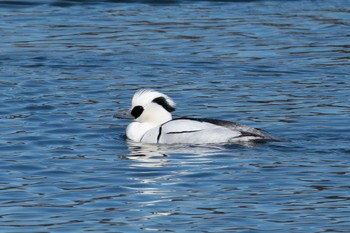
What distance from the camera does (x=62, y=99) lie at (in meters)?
17.7

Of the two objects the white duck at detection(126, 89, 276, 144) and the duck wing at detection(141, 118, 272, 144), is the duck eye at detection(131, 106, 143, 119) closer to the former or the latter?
the white duck at detection(126, 89, 276, 144)

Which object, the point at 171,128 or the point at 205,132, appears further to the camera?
the point at 171,128

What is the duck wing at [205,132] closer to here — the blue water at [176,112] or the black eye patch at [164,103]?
the blue water at [176,112]

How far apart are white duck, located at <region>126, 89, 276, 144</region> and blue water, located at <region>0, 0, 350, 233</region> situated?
18 centimetres

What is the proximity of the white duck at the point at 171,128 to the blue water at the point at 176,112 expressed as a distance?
0.60ft

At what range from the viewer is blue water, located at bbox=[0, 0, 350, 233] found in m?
11.2

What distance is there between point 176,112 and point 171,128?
7.19 feet

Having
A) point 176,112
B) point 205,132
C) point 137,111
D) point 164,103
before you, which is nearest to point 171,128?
point 205,132

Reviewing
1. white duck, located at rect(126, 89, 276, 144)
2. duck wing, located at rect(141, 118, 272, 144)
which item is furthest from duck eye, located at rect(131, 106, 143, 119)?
duck wing, located at rect(141, 118, 272, 144)

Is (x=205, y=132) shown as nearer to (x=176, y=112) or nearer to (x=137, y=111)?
(x=137, y=111)

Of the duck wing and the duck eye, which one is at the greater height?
the duck eye

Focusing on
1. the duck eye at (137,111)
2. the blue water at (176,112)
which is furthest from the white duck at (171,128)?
the blue water at (176,112)

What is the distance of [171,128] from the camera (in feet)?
49.8

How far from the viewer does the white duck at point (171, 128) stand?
48.4 feet
